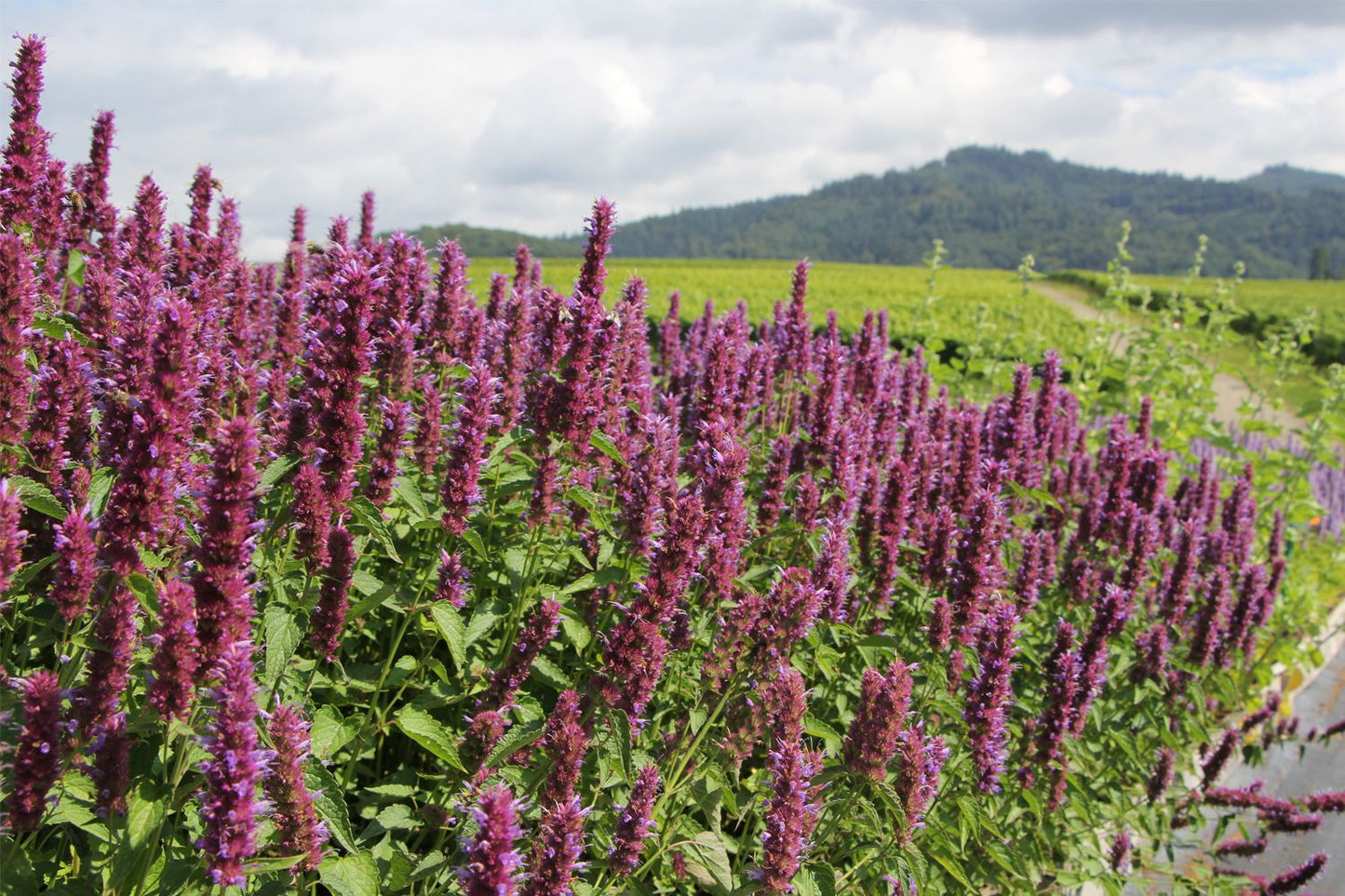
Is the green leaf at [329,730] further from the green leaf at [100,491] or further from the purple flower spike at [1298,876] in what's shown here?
the purple flower spike at [1298,876]

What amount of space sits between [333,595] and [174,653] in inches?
32.9

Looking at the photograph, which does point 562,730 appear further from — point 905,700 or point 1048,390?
point 1048,390

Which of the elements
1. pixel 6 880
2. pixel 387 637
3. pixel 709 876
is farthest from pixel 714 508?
pixel 6 880

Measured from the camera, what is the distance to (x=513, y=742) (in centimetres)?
297

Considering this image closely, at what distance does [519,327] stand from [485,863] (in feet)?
10.5

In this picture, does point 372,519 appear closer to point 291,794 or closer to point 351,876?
point 291,794

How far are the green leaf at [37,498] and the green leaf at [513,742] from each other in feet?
4.60

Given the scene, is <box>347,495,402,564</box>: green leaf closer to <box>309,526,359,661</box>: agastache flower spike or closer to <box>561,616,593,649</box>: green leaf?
<box>309,526,359,661</box>: agastache flower spike

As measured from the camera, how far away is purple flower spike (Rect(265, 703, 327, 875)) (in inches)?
90.0

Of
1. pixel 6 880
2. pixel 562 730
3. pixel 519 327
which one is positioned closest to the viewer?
pixel 6 880

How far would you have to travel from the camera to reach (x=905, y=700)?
10.1ft

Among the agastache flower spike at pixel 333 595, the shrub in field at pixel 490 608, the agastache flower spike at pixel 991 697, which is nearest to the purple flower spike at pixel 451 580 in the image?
the shrub in field at pixel 490 608

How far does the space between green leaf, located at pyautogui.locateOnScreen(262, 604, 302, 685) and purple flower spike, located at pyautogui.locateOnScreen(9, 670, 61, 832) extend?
494 mm

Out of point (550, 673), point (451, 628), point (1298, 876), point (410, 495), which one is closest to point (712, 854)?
point (550, 673)
